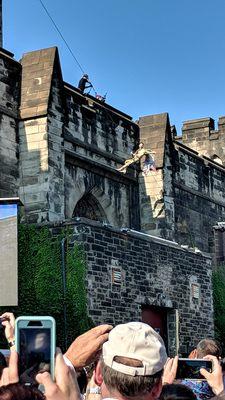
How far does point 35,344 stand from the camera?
4.02 meters

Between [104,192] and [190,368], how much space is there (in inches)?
632

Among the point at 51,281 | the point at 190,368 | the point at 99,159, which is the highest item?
the point at 99,159

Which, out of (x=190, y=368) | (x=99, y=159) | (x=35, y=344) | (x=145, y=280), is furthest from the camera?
(x=99, y=159)

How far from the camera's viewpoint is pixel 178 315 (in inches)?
773

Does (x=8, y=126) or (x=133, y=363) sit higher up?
(x=8, y=126)

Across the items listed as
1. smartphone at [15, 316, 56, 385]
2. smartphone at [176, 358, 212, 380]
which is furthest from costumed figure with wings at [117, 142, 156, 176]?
smartphone at [15, 316, 56, 385]

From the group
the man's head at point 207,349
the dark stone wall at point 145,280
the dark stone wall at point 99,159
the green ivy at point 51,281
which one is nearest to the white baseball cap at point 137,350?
the man's head at point 207,349

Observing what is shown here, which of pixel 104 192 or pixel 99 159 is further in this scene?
pixel 104 192

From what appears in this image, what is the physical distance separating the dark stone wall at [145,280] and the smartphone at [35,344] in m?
12.3

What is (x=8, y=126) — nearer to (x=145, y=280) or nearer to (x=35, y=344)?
(x=145, y=280)

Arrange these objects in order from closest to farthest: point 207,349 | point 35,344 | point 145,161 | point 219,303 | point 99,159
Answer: point 35,344 < point 207,349 < point 99,159 < point 145,161 < point 219,303

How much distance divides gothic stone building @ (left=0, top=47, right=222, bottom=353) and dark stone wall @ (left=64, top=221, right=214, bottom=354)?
0.03 meters

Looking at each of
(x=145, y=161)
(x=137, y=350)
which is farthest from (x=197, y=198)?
(x=137, y=350)

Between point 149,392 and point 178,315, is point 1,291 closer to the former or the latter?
point 178,315
